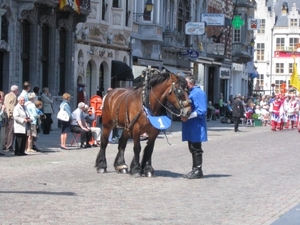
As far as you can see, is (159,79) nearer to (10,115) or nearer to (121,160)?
(121,160)

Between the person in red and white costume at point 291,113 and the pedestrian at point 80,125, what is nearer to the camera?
the pedestrian at point 80,125

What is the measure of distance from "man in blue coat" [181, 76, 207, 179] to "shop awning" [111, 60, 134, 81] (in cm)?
2733

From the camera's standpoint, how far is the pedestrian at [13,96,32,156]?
74.3 feet

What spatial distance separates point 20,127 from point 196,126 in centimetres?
691

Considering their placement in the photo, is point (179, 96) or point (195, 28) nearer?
point (179, 96)

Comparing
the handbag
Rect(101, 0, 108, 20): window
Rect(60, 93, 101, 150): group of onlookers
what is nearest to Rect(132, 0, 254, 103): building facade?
Rect(101, 0, 108, 20): window

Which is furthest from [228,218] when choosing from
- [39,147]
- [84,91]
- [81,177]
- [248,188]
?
[84,91]

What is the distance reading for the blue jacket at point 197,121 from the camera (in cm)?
1695

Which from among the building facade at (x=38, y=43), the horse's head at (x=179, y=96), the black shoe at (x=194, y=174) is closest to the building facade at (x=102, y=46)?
the building facade at (x=38, y=43)

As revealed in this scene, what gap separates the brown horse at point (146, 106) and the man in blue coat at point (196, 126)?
0.21 m

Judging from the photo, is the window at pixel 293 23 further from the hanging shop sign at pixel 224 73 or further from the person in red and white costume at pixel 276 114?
the person in red and white costume at pixel 276 114

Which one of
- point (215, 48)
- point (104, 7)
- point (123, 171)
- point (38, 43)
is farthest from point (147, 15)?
point (123, 171)

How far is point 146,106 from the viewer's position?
17.2 m

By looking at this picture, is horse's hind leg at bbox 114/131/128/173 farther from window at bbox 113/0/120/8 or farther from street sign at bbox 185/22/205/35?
street sign at bbox 185/22/205/35
